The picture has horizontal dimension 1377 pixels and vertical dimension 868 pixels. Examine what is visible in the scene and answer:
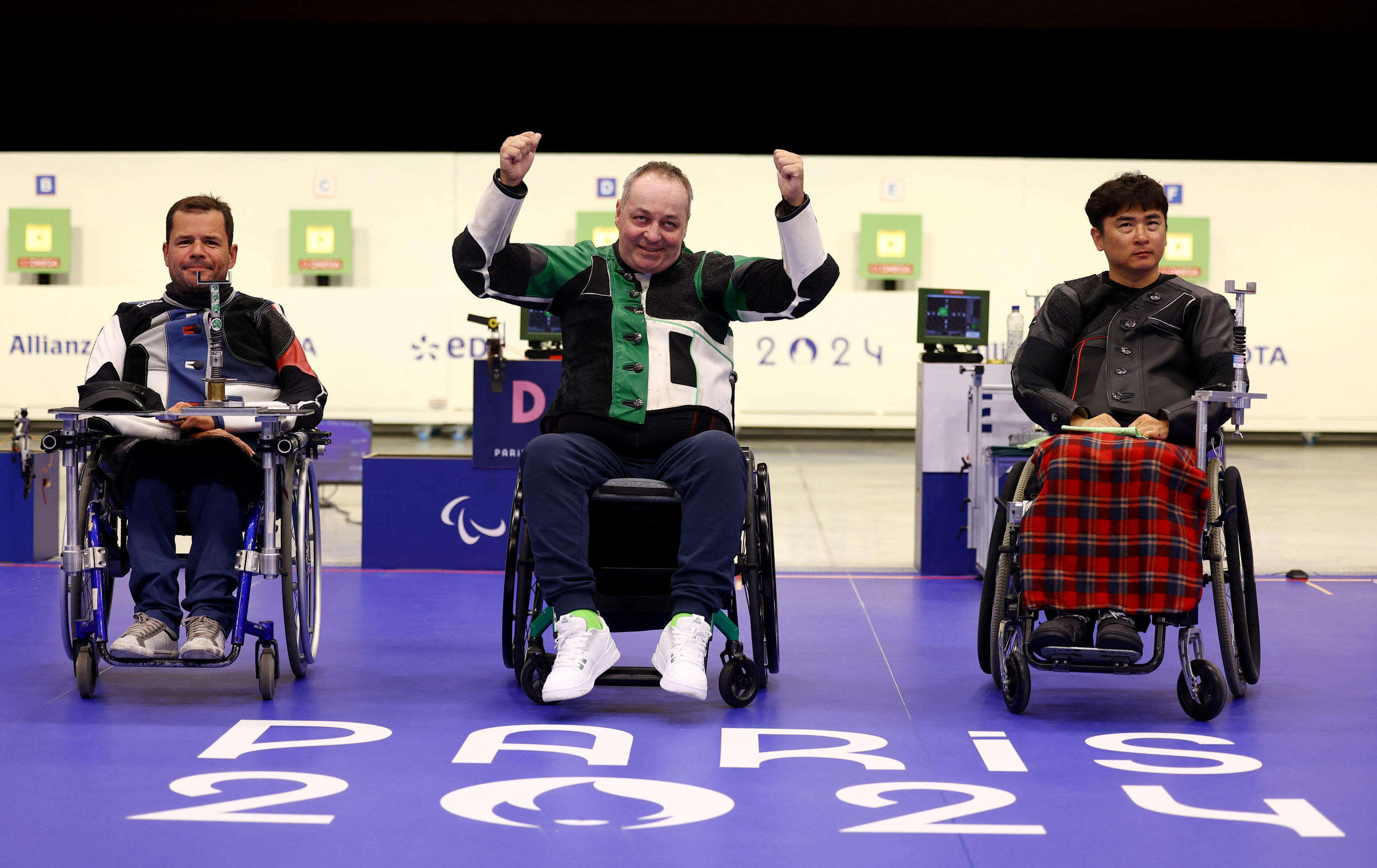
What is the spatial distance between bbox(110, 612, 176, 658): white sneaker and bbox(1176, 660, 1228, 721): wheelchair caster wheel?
6.36ft

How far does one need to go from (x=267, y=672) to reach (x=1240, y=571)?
1.96 m

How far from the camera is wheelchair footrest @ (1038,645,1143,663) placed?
2.49 meters

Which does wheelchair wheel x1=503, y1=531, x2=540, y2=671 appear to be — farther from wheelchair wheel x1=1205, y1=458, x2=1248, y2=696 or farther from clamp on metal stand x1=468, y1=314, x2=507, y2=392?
clamp on metal stand x1=468, y1=314, x2=507, y2=392

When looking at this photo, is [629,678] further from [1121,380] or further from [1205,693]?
[1121,380]

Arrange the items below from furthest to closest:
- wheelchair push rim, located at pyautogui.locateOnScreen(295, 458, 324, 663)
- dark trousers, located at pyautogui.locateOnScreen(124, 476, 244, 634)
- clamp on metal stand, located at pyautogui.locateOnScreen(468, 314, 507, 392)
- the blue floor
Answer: clamp on metal stand, located at pyautogui.locateOnScreen(468, 314, 507, 392) → wheelchair push rim, located at pyautogui.locateOnScreen(295, 458, 324, 663) → dark trousers, located at pyautogui.locateOnScreen(124, 476, 244, 634) → the blue floor

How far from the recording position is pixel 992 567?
2.79 metres

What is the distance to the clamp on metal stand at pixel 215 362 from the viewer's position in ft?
8.83

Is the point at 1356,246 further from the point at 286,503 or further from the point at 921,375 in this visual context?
the point at 286,503

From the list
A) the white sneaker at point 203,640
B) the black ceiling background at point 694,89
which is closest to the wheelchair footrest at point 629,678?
the white sneaker at point 203,640

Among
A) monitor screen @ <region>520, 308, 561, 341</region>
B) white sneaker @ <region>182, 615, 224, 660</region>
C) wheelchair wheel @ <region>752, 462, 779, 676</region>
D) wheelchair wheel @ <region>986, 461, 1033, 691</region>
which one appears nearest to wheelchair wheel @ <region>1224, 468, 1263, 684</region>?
wheelchair wheel @ <region>986, 461, 1033, 691</region>

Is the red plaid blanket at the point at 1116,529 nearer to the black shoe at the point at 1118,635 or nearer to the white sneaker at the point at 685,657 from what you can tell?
the black shoe at the point at 1118,635

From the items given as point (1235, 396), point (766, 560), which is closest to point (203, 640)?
point (766, 560)

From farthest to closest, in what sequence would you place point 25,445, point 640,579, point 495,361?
point 495,361, point 25,445, point 640,579

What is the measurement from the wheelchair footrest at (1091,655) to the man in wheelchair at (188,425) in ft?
5.06
